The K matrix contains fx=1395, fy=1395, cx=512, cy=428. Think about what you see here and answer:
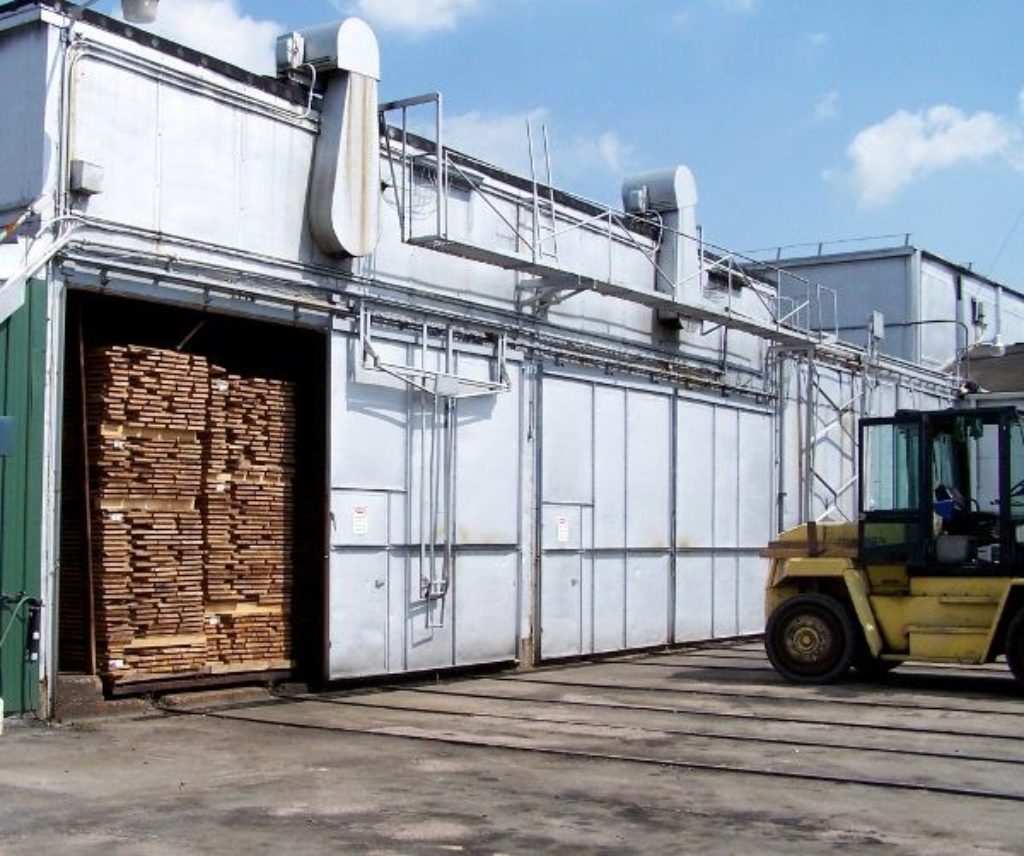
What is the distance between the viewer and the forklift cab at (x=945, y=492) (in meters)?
15.7

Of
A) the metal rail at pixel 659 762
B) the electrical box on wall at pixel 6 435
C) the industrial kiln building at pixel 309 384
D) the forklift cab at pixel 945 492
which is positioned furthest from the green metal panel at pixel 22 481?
the forklift cab at pixel 945 492

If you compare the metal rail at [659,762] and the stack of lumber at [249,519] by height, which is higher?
the stack of lumber at [249,519]

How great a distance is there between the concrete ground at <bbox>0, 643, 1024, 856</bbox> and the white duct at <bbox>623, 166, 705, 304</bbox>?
7.76 metres

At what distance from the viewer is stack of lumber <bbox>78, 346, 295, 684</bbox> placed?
1379cm

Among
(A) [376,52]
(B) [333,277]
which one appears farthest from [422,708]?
(A) [376,52]

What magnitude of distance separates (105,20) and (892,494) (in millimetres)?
10078

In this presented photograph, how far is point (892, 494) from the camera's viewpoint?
16.4 meters

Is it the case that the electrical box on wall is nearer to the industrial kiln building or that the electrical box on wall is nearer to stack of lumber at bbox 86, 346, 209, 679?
the industrial kiln building

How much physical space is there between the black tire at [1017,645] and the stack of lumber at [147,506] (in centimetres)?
875

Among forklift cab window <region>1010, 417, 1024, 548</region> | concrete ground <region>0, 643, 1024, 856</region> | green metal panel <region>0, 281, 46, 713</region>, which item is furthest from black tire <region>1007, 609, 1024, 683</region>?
green metal panel <region>0, 281, 46, 713</region>

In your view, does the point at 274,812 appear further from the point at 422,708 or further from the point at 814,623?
the point at 814,623

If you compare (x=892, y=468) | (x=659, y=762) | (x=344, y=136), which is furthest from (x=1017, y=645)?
(x=344, y=136)

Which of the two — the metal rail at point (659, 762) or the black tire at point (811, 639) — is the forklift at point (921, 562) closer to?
the black tire at point (811, 639)

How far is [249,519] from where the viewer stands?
50.2 ft
